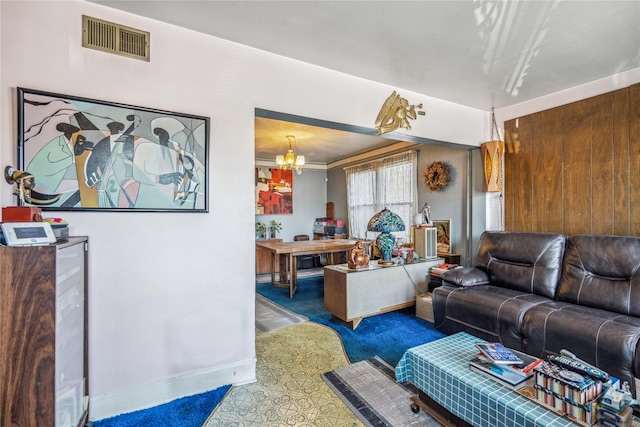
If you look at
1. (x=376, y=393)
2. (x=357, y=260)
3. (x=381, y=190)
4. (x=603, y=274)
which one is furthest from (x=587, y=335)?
(x=381, y=190)

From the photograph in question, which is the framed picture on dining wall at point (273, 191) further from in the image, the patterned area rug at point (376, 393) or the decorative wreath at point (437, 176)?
the patterned area rug at point (376, 393)

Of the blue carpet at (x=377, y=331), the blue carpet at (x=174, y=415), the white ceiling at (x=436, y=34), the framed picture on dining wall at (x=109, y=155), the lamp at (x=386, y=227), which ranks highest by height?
the white ceiling at (x=436, y=34)

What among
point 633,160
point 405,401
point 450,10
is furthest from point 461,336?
point 633,160

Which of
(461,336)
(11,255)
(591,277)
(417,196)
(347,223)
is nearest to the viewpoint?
(11,255)

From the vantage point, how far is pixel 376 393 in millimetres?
1935

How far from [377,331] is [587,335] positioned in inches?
62.7

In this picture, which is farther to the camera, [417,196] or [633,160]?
[417,196]

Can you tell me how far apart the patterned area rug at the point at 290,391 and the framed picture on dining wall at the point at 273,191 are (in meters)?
3.74

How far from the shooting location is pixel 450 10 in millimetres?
1744

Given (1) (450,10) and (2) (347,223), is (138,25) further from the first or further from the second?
(2) (347,223)

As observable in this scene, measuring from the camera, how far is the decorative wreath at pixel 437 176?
4121mm

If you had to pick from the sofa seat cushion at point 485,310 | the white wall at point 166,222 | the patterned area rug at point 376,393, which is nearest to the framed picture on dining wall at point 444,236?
the sofa seat cushion at point 485,310

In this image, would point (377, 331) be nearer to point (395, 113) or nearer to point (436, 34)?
point (395, 113)

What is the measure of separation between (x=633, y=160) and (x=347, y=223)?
175 inches
